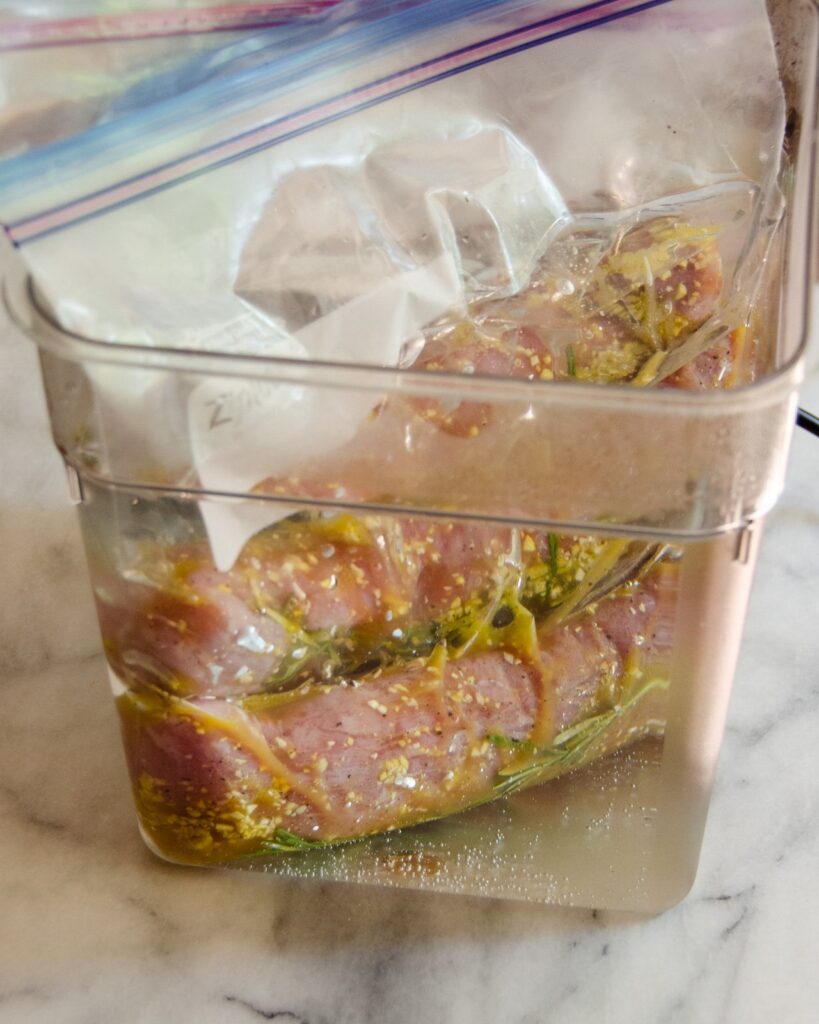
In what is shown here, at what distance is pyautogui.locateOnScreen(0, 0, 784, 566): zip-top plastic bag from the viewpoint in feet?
1.24

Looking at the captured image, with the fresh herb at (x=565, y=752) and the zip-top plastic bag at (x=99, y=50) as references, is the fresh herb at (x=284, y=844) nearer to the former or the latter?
the fresh herb at (x=565, y=752)

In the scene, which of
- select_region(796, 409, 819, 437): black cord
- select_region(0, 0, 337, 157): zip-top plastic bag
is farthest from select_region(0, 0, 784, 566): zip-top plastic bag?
select_region(796, 409, 819, 437): black cord

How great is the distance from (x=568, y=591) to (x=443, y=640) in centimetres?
5

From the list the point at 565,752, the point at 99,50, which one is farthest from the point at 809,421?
the point at 99,50

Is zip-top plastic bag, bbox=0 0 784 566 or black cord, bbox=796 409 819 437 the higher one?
zip-top plastic bag, bbox=0 0 784 566

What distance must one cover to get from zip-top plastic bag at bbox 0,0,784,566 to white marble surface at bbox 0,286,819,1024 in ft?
0.61

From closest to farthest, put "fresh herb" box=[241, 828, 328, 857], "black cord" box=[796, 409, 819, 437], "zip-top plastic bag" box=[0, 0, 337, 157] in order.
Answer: "zip-top plastic bag" box=[0, 0, 337, 157], "fresh herb" box=[241, 828, 328, 857], "black cord" box=[796, 409, 819, 437]

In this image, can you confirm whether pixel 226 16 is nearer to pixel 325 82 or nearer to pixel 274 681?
pixel 325 82

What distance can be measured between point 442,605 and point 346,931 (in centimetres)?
16

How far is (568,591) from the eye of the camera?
449mm

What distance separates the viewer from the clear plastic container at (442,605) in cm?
38

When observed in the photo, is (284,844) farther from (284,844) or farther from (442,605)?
(442,605)

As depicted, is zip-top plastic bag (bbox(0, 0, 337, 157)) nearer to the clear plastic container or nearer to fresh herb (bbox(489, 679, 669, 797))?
the clear plastic container

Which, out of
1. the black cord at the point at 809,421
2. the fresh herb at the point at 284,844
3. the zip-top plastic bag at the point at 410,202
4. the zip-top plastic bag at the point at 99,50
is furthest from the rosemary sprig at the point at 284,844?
the black cord at the point at 809,421
